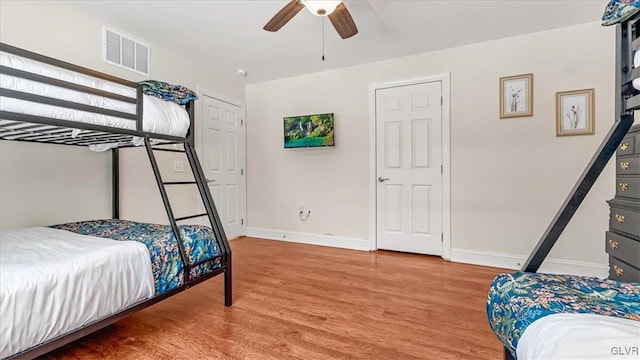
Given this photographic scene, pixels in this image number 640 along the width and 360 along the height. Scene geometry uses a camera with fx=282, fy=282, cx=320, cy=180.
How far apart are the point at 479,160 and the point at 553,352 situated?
2732mm

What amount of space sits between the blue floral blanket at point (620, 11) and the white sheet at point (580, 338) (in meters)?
1.12

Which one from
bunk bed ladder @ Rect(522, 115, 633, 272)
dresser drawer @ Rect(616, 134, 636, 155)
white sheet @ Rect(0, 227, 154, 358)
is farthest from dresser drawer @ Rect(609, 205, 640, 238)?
white sheet @ Rect(0, 227, 154, 358)

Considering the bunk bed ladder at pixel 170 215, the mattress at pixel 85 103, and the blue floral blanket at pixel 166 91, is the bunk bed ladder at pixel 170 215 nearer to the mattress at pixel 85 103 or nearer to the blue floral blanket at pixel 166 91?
the mattress at pixel 85 103

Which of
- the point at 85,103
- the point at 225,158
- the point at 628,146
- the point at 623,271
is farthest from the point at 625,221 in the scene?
the point at 225,158

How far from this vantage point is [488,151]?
3072 millimetres

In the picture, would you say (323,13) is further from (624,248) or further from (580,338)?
(624,248)

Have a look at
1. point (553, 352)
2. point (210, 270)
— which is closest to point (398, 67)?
point (210, 270)

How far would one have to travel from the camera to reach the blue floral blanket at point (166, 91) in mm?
1848

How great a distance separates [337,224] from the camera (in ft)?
12.7

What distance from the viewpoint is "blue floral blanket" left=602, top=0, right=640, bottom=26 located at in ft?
3.48

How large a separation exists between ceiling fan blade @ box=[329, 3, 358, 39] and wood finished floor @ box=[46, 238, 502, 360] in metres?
2.10

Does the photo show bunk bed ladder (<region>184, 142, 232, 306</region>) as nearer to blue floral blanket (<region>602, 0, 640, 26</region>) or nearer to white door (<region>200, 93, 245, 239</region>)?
white door (<region>200, 93, 245, 239</region>)

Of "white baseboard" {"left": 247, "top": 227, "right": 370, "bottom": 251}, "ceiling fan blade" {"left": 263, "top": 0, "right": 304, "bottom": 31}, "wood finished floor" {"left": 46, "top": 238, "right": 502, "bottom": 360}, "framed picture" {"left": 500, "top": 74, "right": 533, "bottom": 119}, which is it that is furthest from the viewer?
"white baseboard" {"left": 247, "top": 227, "right": 370, "bottom": 251}

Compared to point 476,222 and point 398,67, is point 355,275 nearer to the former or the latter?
point 476,222
